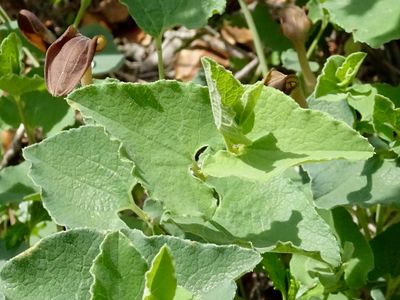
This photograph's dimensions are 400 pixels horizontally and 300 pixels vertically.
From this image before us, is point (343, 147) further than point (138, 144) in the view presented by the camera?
No

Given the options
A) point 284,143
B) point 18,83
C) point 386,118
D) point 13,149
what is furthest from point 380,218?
point 13,149

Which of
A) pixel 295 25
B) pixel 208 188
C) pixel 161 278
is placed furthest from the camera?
pixel 295 25

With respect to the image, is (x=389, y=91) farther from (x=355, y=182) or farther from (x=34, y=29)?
(x=34, y=29)

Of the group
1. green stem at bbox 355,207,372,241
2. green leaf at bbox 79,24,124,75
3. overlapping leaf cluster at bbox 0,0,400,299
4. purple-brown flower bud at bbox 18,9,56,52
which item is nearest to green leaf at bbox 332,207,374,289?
overlapping leaf cluster at bbox 0,0,400,299

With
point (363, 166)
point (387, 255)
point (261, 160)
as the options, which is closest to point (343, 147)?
point (261, 160)

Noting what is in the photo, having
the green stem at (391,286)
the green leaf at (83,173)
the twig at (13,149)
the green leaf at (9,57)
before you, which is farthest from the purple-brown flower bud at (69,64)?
the twig at (13,149)

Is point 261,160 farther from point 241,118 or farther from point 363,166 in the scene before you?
point 363,166
